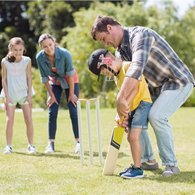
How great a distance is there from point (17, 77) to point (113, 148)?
263 cm

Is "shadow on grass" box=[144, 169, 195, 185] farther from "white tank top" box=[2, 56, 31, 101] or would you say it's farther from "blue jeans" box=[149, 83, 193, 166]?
"white tank top" box=[2, 56, 31, 101]

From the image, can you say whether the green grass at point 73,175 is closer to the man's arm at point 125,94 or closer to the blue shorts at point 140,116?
the blue shorts at point 140,116

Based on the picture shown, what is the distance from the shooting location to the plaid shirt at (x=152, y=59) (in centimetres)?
497

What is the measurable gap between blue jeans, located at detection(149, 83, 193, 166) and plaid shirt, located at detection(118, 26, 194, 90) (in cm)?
8

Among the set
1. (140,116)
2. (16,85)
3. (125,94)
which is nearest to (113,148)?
(140,116)

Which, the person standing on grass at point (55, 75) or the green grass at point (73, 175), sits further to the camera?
the person standing on grass at point (55, 75)

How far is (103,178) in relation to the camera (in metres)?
5.32

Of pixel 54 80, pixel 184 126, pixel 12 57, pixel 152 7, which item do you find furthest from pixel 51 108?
pixel 152 7

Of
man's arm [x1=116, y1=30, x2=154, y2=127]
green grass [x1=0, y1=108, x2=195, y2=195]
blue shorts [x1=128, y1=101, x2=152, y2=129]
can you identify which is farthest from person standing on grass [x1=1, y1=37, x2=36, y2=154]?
man's arm [x1=116, y1=30, x2=154, y2=127]

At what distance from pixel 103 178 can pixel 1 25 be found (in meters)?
35.1

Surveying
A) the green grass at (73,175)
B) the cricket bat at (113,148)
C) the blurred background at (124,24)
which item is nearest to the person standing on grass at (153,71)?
the cricket bat at (113,148)

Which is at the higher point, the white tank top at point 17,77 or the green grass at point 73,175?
the white tank top at point 17,77

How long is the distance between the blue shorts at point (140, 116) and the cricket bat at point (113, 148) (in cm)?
13

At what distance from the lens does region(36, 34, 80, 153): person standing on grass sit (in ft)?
24.1
